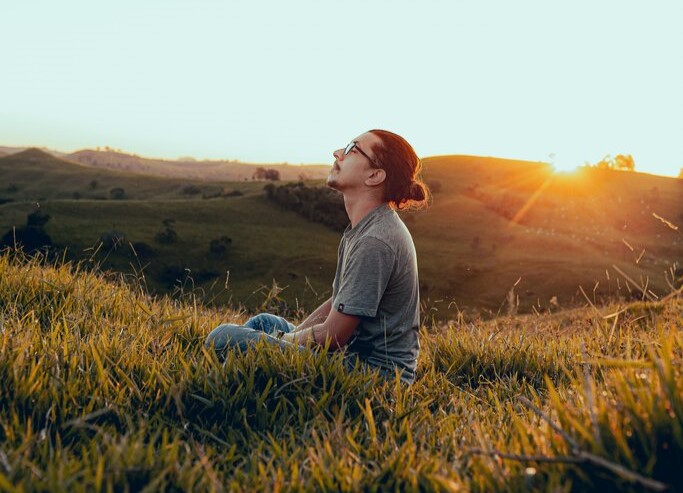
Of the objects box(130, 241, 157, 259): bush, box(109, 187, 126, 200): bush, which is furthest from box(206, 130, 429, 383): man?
box(109, 187, 126, 200): bush

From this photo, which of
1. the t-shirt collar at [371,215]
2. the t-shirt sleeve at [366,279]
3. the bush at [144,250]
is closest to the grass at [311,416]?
the t-shirt sleeve at [366,279]

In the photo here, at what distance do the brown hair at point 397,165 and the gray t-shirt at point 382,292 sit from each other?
0.80ft

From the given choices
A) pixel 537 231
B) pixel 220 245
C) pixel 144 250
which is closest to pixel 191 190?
pixel 220 245

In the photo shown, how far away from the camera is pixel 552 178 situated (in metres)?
102

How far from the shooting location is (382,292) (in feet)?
14.4

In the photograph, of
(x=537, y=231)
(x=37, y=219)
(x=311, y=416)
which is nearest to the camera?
(x=311, y=416)

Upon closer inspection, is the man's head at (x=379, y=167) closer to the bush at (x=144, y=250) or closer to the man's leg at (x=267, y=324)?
the man's leg at (x=267, y=324)

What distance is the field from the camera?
53.6 meters

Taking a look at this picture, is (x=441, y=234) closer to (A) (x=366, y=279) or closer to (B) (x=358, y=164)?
(B) (x=358, y=164)

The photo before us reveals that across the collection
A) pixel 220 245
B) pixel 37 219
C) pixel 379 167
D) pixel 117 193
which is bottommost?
pixel 220 245

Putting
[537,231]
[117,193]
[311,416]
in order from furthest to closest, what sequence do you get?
[117,193] < [537,231] < [311,416]

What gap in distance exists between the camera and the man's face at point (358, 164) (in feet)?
16.1

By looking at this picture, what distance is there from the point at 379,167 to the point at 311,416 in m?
2.43

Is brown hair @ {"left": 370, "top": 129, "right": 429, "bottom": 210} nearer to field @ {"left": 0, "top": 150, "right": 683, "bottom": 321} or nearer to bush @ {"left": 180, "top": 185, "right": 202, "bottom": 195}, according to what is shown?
field @ {"left": 0, "top": 150, "right": 683, "bottom": 321}
